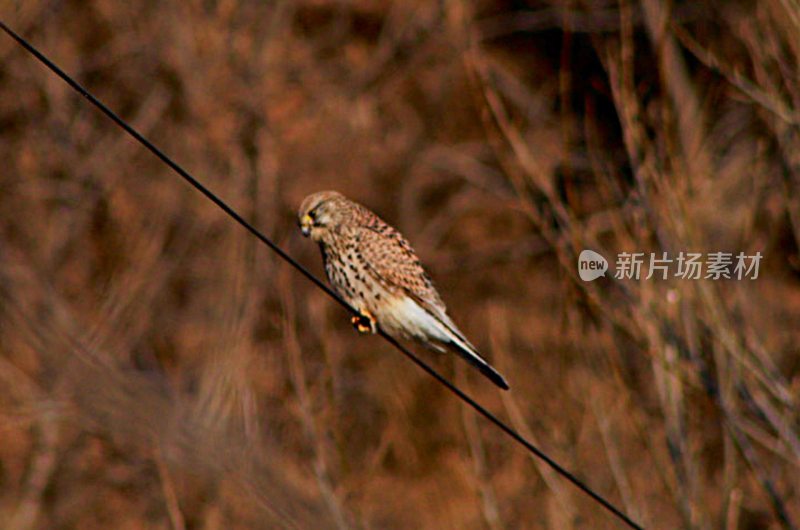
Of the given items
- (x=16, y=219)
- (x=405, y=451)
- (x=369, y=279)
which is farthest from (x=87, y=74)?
(x=369, y=279)

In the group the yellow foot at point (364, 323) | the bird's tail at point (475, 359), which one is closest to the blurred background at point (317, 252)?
the yellow foot at point (364, 323)

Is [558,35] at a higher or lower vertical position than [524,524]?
higher

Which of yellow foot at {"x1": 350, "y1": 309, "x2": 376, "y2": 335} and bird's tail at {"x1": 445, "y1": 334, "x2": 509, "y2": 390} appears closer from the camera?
bird's tail at {"x1": 445, "y1": 334, "x2": 509, "y2": 390}

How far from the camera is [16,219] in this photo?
421 inches

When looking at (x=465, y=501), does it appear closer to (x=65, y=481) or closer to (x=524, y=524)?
(x=524, y=524)

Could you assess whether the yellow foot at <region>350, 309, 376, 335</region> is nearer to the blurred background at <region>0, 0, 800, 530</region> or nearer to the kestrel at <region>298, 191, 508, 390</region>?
the kestrel at <region>298, 191, 508, 390</region>

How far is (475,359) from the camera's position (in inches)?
179

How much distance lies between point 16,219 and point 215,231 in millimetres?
1492

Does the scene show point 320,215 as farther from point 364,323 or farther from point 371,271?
point 364,323

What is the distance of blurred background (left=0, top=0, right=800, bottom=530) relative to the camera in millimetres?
7820

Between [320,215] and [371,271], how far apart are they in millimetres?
283

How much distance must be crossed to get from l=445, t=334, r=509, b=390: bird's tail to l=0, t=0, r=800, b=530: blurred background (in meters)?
1.38

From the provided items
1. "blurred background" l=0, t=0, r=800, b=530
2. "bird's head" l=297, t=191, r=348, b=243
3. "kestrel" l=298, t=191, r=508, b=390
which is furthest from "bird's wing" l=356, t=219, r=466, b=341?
"blurred background" l=0, t=0, r=800, b=530

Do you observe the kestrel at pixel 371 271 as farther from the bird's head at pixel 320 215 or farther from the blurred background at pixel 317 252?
the blurred background at pixel 317 252
